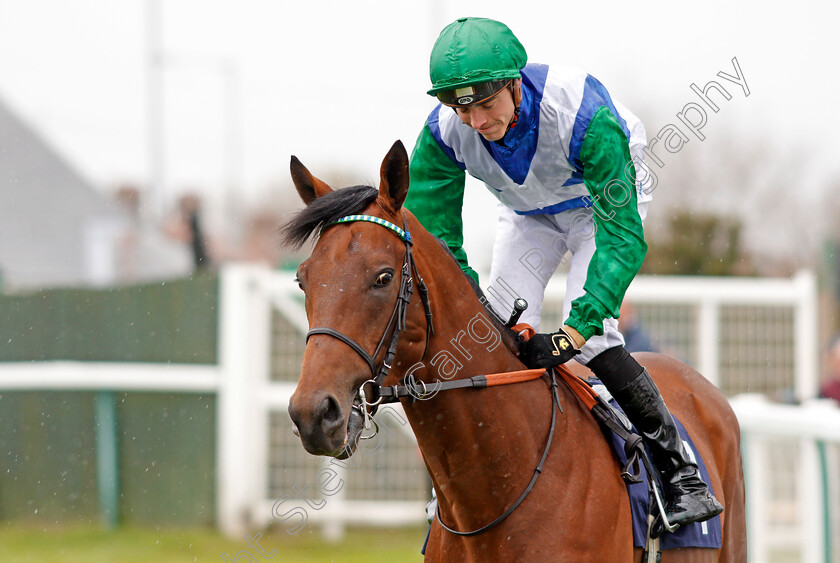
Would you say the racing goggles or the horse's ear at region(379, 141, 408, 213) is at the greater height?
the racing goggles

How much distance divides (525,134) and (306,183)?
0.72 metres

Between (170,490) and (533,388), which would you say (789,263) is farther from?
(533,388)

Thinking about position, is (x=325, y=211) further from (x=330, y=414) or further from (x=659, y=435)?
(x=659, y=435)

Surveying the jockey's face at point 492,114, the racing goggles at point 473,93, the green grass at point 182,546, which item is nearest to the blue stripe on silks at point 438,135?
the jockey's face at point 492,114

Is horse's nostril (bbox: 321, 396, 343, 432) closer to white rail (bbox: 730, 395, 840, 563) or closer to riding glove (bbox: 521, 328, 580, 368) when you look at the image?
riding glove (bbox: 521, 328, 580, 368)

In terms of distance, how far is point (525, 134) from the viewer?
295 cm

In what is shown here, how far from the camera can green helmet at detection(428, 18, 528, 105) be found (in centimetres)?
270

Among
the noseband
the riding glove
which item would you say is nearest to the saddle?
the riding glove

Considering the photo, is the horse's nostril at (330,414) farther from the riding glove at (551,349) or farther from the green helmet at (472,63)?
the green helmet at (472,63)

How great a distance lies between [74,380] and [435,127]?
5148mm

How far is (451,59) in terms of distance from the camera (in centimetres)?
272

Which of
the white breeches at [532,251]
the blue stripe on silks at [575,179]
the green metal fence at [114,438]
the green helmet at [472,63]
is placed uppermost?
the green helmet at [472,63]

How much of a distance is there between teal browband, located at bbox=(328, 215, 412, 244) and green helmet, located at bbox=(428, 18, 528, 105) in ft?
1.57

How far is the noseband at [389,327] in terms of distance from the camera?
2.28 m
